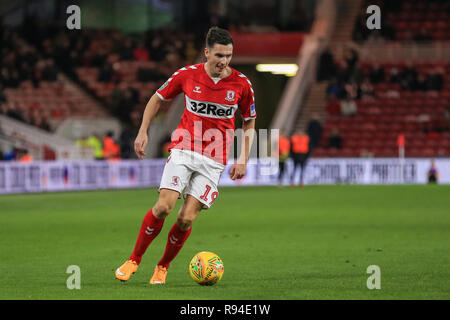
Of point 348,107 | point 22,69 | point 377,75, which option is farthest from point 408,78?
point 22,69

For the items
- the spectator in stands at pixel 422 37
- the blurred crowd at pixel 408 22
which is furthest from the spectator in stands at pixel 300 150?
the spectator in stands at pixel 422 37

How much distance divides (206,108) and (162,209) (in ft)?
3.40

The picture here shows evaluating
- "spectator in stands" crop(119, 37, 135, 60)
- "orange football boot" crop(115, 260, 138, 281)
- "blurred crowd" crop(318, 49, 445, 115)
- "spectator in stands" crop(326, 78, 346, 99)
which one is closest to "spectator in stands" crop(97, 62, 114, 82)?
"spectator in stands" crop(119, 37, 135, 60)

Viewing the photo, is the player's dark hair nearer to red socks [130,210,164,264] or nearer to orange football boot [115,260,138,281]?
red socks [130,210,164,264]

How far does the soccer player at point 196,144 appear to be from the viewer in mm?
8195

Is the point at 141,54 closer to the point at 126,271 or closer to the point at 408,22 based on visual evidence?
the point at 408,22

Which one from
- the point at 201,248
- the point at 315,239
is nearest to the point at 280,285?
the point at 201,248

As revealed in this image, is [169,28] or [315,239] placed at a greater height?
[169,28]

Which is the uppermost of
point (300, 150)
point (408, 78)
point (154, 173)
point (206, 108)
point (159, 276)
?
point (206, 108)

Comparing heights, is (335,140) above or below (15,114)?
below

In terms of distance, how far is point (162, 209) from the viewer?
812cm
